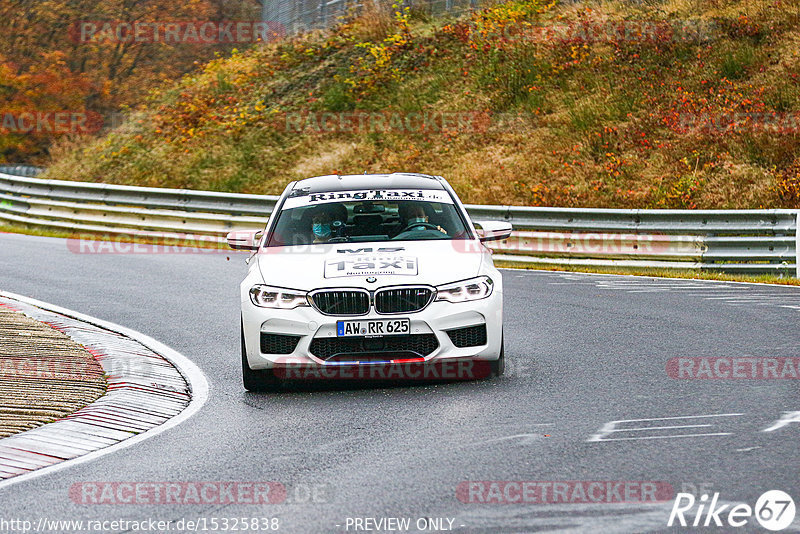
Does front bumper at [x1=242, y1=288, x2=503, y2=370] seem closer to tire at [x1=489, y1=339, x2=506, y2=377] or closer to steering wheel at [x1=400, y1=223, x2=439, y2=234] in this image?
tire at [x1=489, y1=339, x2=506, y2=377]

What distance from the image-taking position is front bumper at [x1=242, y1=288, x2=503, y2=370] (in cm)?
834

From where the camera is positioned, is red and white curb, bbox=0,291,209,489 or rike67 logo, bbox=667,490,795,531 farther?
red and white curb, bbox=0,291,209,489

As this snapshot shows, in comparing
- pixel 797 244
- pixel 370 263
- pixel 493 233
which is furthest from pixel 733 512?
pixel 797 244

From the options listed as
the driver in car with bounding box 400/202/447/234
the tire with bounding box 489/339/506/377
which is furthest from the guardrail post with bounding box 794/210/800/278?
the tire with bounding box 489/339/506/377

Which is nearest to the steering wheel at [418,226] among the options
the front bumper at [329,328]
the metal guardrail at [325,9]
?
the front bumper at [329,328]

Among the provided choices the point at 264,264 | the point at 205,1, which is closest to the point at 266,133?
the point at 205,1

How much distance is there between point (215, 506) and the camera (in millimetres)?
5625

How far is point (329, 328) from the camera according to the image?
8.34 m

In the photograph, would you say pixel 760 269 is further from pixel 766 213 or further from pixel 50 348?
pixel 50 348

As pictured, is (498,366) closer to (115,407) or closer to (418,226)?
(418,226)

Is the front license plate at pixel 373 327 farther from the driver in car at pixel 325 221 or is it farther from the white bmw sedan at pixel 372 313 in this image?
the driver in car at pixel 325 221

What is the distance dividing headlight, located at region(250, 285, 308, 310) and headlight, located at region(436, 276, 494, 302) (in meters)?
1.04

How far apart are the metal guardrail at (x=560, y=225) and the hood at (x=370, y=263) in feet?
27.5

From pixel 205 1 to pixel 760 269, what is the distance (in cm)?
3397
